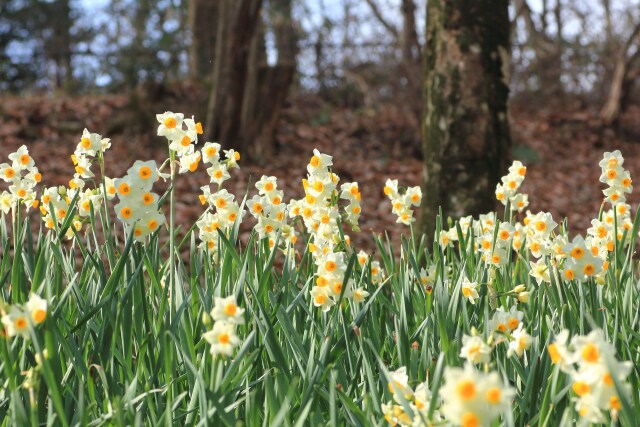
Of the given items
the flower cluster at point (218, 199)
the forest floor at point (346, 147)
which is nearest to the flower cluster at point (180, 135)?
the flower cluster at point (218, 199)

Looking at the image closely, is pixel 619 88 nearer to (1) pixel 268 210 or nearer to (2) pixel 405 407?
(1) pixel 268 210

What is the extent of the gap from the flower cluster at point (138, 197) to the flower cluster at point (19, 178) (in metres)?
0.62

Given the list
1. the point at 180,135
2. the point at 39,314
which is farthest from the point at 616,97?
the point at 39,314

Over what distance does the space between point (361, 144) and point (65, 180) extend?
385 cm

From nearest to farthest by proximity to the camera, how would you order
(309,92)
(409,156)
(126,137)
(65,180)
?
(65,180) → (126,137) → (409,156) → (309,92)

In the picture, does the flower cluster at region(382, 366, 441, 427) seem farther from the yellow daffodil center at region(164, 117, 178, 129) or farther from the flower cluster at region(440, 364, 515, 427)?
the yellow daffodil center at region(164, 117, 178, 129)

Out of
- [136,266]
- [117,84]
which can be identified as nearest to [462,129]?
[136,266]

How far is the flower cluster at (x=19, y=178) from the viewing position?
2170 millimetres

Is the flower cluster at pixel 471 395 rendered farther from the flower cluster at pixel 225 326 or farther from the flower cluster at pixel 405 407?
the flower cluster at pixel 225 326

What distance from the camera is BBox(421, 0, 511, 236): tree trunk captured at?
3.98 m

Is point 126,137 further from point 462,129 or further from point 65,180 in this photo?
point 462,129

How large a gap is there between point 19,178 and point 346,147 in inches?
277

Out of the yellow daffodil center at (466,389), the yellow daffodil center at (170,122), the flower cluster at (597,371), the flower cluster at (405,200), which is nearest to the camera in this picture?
the yellow daffodil center at (466,389)

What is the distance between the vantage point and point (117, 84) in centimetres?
1240
